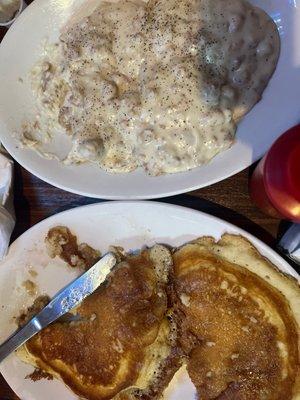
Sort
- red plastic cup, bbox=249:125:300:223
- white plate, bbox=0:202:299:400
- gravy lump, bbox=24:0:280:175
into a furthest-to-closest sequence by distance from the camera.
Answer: white plate, bbox=0:202:299:400
gravy lump, bbox=24:0:280:175
red plastic cup, bbox=249:125:300:223

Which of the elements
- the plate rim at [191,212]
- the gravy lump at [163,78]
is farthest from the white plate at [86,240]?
the gravy lump at [163,78]

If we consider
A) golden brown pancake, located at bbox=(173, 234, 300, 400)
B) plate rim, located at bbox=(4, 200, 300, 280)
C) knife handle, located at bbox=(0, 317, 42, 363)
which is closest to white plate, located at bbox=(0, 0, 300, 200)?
plate rim, located at bbox=(4, 200, 300, 280)

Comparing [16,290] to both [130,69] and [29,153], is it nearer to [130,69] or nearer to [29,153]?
[29,153]

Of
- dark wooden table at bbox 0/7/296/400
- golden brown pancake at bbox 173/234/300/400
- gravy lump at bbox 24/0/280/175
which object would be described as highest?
gravy lump at bbox 24/0/280/175

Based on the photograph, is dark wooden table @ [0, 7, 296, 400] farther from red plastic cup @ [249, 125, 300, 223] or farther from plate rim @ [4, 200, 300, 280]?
red plastic cup @ [249, 125, 300, 223]

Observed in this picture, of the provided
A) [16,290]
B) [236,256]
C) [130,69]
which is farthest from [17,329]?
[130,69]

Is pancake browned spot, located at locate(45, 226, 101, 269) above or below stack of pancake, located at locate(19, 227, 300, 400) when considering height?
above

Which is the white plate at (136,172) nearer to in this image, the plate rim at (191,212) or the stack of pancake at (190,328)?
the plate rim at (191,212)
